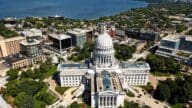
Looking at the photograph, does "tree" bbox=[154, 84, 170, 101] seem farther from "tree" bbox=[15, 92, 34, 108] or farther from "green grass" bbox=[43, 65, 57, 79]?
"green grass" bbox=[43, 65, 57, 79]

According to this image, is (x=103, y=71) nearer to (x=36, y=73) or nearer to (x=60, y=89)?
(x=60, y=89)

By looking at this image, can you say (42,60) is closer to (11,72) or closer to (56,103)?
(11,72)

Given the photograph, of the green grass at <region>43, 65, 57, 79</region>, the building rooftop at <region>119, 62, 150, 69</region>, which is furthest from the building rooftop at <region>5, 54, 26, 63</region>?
the building rooftop at <region>119, 62, 150, 69</region>

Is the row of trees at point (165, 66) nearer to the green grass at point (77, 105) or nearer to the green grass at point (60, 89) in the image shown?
the green grass at point (77, 105)

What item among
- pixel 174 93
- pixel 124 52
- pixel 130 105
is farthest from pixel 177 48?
pixel 130 105

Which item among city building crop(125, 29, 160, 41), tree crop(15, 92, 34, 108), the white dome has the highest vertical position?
the white dome

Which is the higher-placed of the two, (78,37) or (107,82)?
(78,37)
